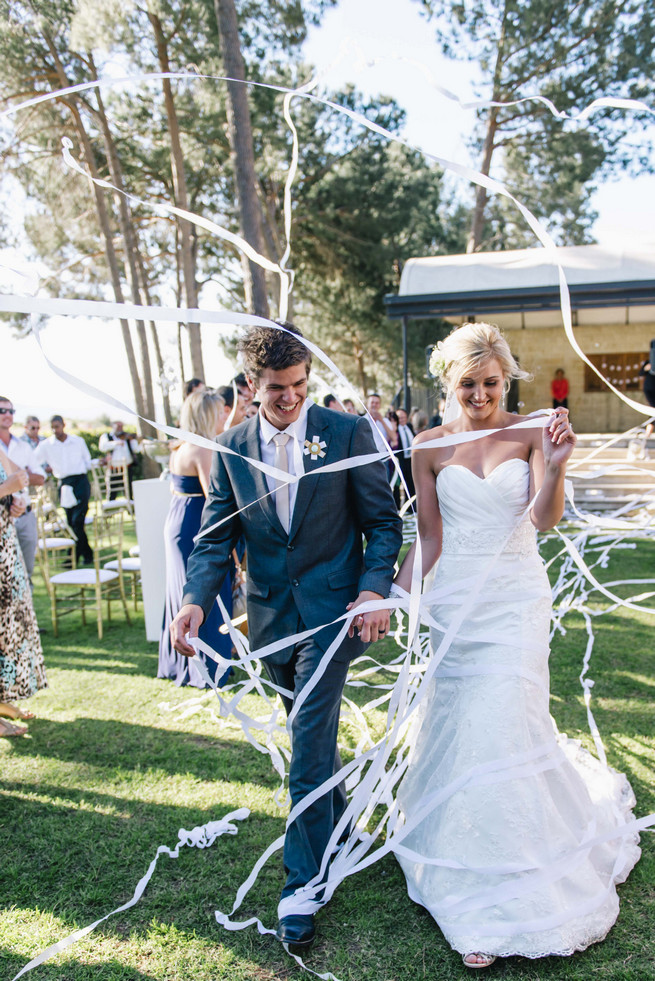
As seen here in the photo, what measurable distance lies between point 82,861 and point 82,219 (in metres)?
22.1

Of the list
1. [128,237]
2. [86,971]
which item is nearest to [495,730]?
[86,971]

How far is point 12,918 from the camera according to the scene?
10.2ft

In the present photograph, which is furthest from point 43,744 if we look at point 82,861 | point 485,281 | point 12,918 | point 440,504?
point 485,281

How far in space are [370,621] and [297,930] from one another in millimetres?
1190

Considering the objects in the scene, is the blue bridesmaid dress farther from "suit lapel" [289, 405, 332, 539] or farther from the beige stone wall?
the beige stone wall

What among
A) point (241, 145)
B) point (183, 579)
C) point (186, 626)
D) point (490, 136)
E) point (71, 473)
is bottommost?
point (183, 579)

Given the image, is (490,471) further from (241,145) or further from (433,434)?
(241,145)

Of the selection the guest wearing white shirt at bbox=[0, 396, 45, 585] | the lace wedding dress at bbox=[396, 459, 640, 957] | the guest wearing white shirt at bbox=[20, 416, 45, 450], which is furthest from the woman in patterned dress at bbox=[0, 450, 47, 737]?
the guest wearing white shirt at bbox=[20, 416, 45, 450]

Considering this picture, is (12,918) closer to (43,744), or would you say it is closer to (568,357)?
(43,744)

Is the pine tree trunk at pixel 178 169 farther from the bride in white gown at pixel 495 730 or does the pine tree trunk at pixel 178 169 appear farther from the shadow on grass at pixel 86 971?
the shadow on grass at pixel 86 971

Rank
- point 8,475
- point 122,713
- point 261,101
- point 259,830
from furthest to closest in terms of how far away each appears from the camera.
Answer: point 261,101 < point 122,713 < point 8,475 < point 259,830

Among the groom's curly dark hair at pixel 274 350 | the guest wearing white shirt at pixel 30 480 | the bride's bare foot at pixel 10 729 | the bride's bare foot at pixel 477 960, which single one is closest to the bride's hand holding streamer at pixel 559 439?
the groom's curly dark hair at pixel 274 350

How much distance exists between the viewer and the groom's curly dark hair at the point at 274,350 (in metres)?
2.78

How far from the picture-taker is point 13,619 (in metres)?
4.94
